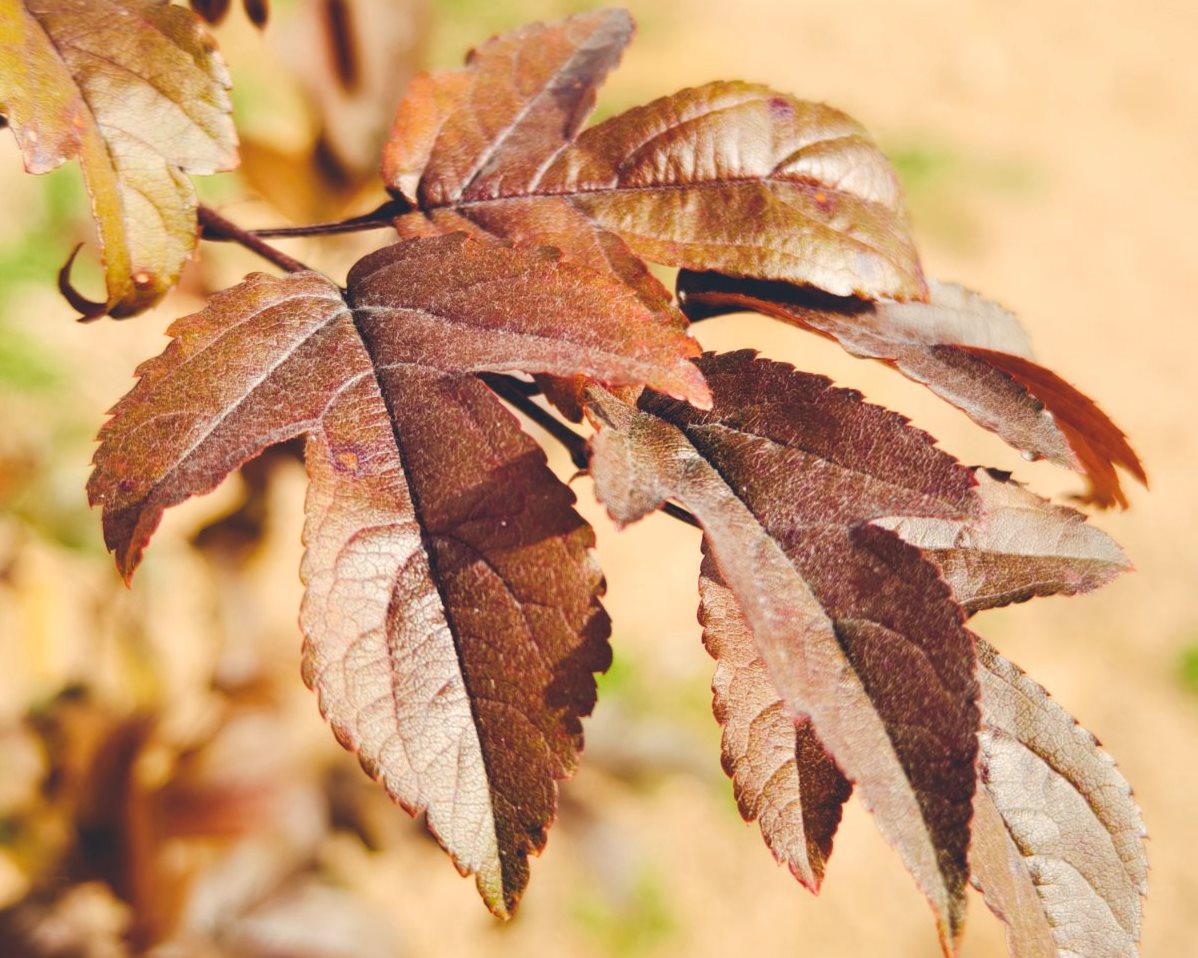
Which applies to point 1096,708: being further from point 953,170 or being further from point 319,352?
point 319,352

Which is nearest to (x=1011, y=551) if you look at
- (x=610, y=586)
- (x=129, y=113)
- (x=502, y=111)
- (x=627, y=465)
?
(x=627, y=465)

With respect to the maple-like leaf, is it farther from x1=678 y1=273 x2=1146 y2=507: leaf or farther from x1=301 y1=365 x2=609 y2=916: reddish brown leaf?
x1=678 y1=273 x2=1146 y2=507: leaf

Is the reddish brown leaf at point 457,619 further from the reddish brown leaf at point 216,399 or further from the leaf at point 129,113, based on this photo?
the leaf at point 129,113

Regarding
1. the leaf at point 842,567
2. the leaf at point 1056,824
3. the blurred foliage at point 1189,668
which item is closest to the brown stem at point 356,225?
the leaf at point 842,567

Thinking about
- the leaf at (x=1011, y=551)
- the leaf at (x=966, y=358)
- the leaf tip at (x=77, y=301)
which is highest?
the leaf at (x=966, y=358)

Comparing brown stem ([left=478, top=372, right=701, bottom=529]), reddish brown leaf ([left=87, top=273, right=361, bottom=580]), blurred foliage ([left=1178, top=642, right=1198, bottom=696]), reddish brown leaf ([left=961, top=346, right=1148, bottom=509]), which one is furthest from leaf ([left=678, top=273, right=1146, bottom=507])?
blurred foliage ([left=1178, top=642, right=1198, bottom=696])

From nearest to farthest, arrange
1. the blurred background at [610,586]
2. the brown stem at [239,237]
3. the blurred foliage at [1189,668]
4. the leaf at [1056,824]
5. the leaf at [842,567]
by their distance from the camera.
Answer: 1. the leaf at [842,567]
2. the leaf at [1056,824]
3. the brown stem at [239,237]
4. the blurred background at [610,586]
5. the blurred foliage at [1189,668]

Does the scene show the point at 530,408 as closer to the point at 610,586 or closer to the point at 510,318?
the point at 510,318
